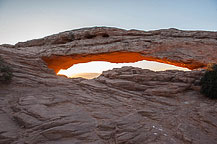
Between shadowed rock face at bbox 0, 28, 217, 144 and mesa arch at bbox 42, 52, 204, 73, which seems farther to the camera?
mesa arch at bbox 42, 52, 204, 73

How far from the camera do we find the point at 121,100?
1120 cm

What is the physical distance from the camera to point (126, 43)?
1917 centimetres

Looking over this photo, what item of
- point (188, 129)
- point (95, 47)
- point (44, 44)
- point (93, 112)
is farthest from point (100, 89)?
point (44, 44)

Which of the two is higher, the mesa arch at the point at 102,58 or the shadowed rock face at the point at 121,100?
the mesa arch at the point at 102,58

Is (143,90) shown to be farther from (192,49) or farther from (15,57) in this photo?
(15,57)

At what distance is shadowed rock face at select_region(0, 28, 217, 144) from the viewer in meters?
7.23

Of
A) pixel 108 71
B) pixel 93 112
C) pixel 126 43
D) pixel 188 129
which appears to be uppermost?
pixel 126 43

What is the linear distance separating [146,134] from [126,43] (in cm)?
1376

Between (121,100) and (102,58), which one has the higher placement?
(102,58)

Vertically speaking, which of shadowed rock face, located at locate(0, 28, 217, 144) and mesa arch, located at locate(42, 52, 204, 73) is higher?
mesa arch, located at locate(42, 52, 204, 73)

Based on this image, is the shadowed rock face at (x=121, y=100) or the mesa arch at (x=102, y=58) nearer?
the shadowed rock face at (x=121, y=100)

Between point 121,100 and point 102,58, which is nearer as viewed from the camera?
point 121,100

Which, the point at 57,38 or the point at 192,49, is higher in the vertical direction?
the point at 57,38

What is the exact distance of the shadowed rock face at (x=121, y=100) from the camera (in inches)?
285
